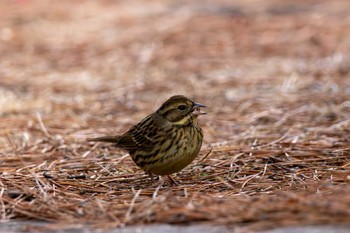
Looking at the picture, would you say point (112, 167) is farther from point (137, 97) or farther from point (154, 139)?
point (137, 97)

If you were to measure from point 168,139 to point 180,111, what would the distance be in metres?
0.22

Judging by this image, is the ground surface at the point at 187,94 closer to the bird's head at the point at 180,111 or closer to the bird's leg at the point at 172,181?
the bird's leg at the point at 172,181

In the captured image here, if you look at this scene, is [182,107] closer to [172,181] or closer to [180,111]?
[180,111]

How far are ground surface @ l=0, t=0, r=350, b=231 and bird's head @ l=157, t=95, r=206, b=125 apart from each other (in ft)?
1.32

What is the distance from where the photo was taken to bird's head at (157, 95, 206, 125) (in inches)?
220

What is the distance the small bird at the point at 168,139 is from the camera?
5348mm

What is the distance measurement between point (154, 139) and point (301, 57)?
17.3ft

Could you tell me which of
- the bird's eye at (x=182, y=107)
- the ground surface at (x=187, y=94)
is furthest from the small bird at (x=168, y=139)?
the ground surface at (x=187, y=94)

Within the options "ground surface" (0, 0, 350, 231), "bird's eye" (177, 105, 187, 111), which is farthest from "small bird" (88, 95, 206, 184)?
"ground surface" (0, 0, 350, 231)

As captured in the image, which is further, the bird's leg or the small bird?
the bird's leg

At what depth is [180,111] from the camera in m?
5.59

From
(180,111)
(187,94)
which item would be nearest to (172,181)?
(180,111)

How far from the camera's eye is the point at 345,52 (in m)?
10.5

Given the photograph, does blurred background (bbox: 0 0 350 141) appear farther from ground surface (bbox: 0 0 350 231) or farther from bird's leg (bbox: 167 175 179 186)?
bird's leg (bbox: 167 175 179 186)
